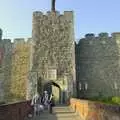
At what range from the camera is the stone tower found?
24.5 meters

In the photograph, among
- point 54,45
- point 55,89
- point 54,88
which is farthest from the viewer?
point 54,88

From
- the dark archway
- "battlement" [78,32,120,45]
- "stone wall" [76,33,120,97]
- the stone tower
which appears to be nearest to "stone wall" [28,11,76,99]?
the stone tower

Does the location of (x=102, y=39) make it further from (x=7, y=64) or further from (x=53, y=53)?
(x=7, y=64)

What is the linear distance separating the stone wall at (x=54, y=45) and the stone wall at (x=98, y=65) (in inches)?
88.4

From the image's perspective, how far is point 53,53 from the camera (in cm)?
2514

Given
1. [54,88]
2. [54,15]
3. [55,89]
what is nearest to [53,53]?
[54,15]

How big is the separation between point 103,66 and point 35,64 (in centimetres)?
677

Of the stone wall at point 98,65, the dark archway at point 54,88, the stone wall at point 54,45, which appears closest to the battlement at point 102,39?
the stone wall at point 98,65

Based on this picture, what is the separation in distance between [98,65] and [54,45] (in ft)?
16.3

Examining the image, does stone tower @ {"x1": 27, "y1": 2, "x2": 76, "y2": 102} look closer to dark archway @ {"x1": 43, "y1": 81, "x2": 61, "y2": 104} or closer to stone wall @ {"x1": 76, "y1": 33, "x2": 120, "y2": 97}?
dark archway @ {"x1": 43, "y1": 81, "x2": 61, "y2": 104}

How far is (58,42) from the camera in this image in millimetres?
25422

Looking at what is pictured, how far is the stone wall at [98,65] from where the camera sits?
26344 mm

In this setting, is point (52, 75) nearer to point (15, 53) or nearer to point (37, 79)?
point (37, 79)

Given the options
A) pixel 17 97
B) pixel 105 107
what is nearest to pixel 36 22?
pixel 17 97
